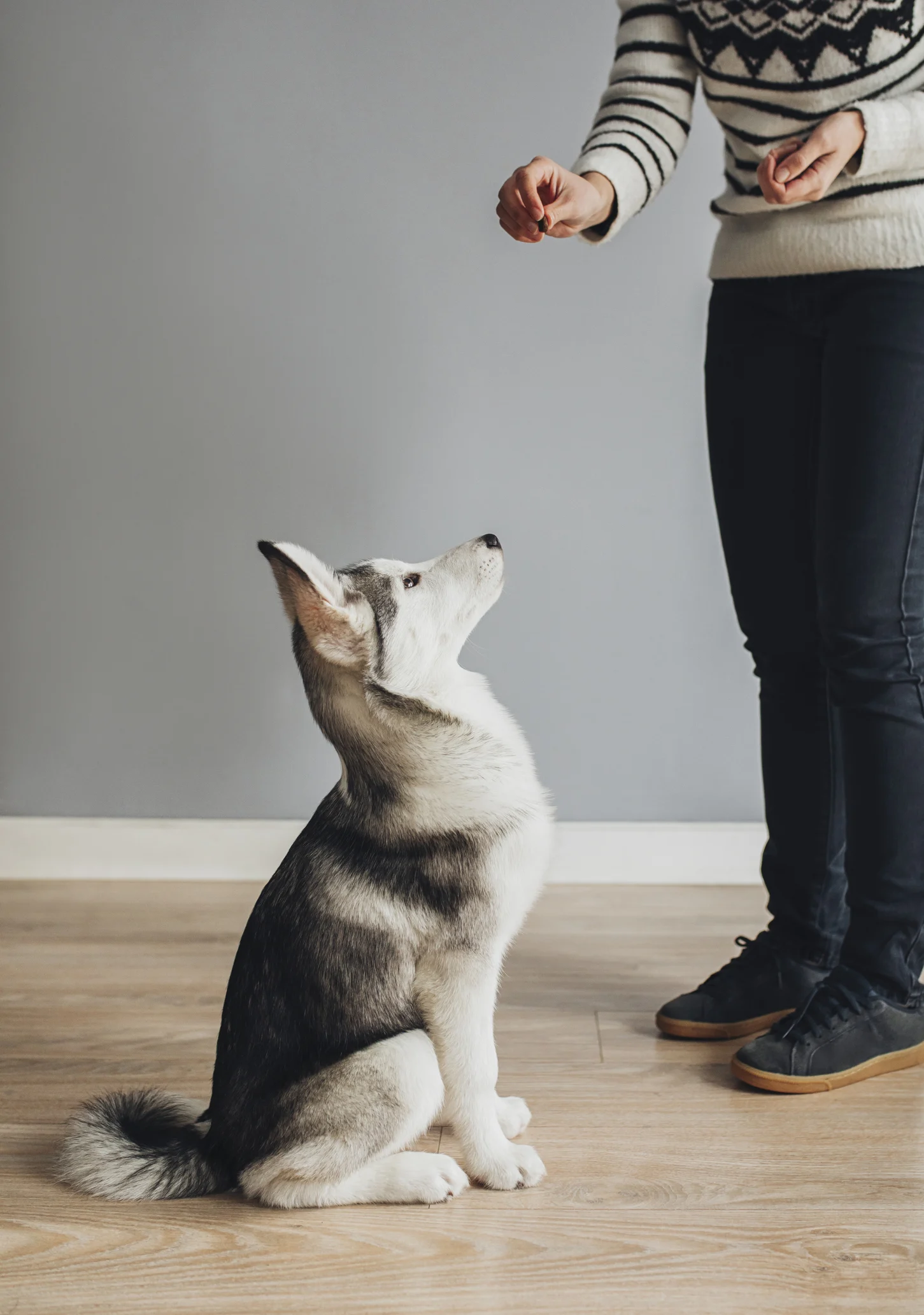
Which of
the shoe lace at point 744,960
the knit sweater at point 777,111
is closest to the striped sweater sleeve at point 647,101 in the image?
the knit sweater at point 777,111

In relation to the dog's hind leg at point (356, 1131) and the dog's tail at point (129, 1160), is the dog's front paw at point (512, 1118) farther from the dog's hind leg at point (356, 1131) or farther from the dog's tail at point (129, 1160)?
the dog's tail at point (129, 1160)

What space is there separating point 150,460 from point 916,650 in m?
1.61

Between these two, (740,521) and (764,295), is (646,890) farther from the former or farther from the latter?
(764,295)

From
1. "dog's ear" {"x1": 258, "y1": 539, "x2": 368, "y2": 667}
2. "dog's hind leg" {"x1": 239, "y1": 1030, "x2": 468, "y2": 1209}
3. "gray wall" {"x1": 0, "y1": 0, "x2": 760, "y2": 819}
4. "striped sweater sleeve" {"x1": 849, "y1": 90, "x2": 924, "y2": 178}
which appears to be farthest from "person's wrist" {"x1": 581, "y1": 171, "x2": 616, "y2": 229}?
"dog's hind leg" {"x1": 239, "y1": 1030, "x2": 468, "y2": 1209}

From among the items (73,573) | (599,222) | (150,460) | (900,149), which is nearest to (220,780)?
(73,573)

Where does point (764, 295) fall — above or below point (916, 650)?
above

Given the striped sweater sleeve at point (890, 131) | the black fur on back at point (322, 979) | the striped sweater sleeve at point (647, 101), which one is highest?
the striped sweater sleeve at point (647, 101)

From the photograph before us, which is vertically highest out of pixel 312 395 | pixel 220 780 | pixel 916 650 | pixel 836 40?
pixel 836 40

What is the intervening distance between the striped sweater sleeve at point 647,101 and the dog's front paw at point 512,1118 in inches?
47.0

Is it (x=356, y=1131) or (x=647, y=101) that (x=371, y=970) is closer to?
(x=356, y=1131)

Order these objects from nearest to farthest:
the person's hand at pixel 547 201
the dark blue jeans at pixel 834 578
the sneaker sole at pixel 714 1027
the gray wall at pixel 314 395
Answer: the person's hand at pixel 547 201 → the dark blue jeans at pixel 834 578 → the sneaker sole at pixel 714 1027 → the gray wall at pixel 314 395

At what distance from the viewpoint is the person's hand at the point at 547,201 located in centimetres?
143

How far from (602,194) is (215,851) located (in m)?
1.59

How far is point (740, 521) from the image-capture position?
1.76m
